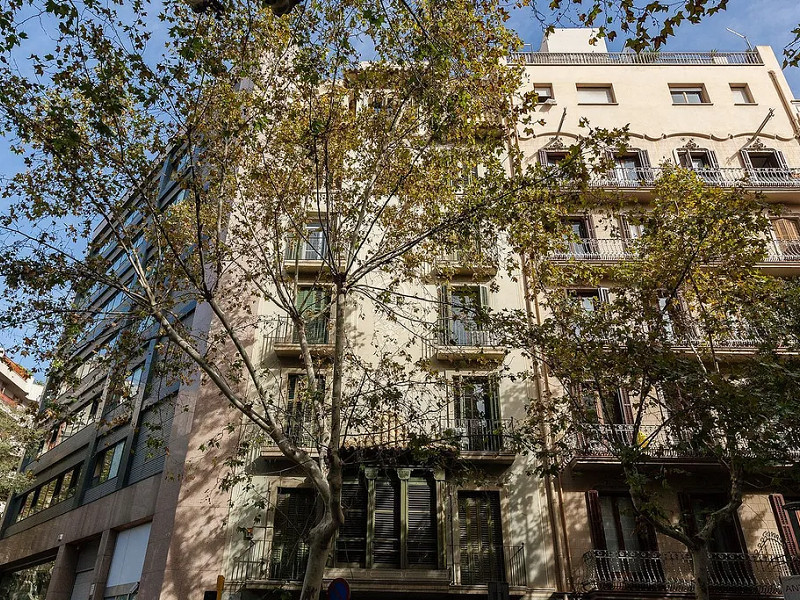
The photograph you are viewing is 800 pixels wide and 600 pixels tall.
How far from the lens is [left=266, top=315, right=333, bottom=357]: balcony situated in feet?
55.3

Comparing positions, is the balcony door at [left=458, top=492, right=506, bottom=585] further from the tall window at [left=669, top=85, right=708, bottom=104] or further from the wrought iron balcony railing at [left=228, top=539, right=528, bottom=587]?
the tall window at [left=669, top=85, right=708, bottom=104]

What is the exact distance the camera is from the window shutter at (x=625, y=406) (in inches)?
659

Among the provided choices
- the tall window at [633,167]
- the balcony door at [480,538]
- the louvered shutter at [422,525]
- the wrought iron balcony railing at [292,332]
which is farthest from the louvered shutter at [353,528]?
the tall window at [633,167]

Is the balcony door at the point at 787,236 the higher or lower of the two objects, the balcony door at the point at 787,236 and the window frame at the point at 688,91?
the lower

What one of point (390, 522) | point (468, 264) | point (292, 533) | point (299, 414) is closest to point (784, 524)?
point (390, 522)

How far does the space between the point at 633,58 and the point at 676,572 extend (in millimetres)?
19390

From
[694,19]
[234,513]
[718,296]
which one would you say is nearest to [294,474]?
[234,513]

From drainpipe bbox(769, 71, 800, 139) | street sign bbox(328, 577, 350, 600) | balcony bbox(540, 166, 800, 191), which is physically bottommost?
street sign bbox(328, 577, 350, 600)

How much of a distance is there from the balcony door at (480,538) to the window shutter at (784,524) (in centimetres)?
705

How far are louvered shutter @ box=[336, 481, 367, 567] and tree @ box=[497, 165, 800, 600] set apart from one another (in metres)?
4.86

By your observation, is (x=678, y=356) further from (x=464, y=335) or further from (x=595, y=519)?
(x=464, y=335)

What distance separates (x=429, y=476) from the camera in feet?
52.8

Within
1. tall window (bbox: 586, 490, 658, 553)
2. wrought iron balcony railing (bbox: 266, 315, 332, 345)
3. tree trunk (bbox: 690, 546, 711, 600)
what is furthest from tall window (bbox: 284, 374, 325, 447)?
tree trunk (bbox: 690, 546, 711, 600)

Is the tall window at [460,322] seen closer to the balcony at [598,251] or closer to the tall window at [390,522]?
the balcony at [598,251]
